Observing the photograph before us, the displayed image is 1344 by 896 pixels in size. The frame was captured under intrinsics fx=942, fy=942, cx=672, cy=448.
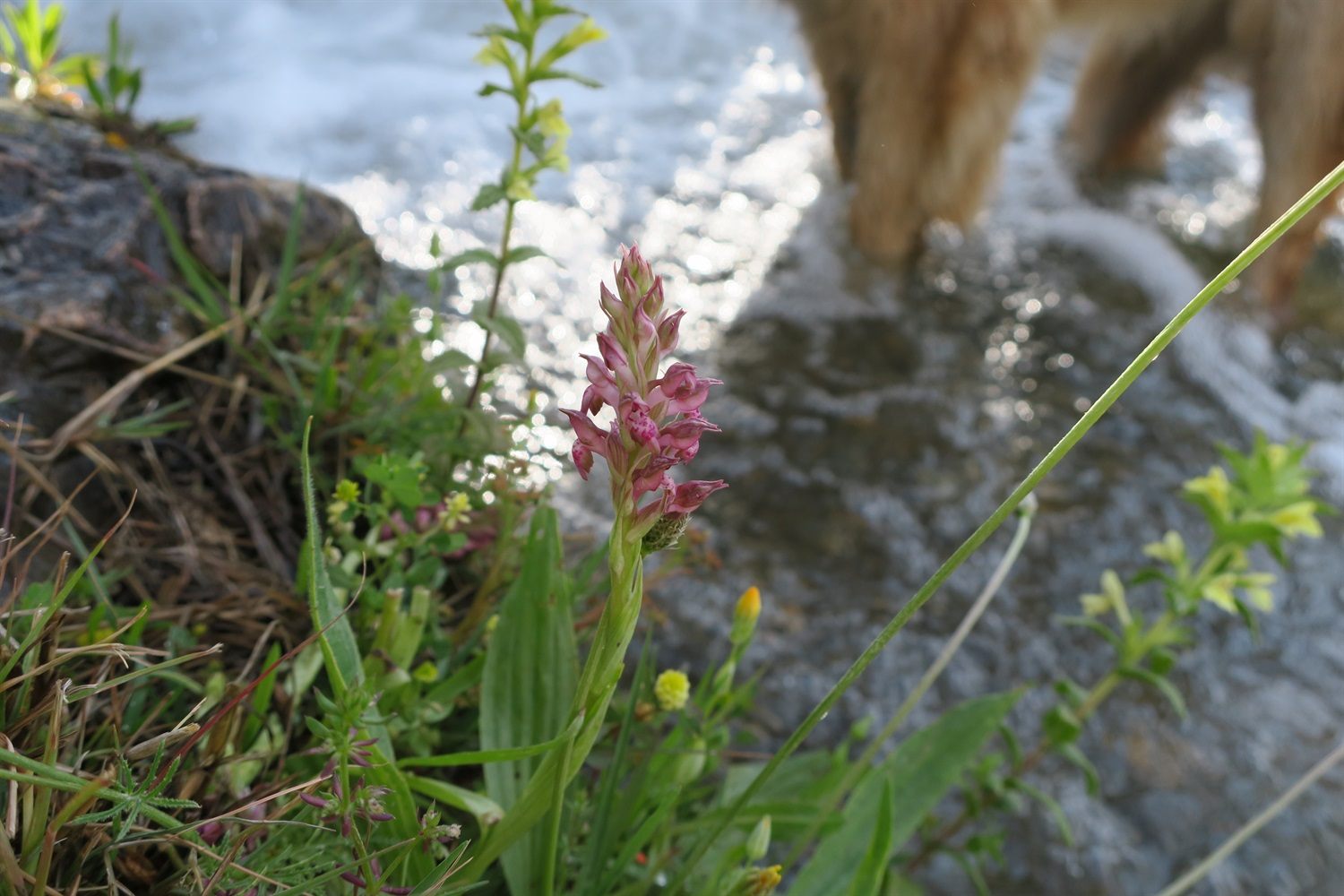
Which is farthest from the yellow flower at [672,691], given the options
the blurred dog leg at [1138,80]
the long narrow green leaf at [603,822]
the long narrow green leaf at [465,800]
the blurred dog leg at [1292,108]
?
the blurred dog leg at [1138,80]

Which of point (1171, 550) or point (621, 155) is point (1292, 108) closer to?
point (621, 155)

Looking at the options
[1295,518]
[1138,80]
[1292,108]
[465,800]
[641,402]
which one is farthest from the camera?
[1138,80]

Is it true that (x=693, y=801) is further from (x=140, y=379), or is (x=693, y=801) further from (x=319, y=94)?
(x=319, y=94)

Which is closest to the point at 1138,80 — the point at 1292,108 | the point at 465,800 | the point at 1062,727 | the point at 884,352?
the point at 1292,108

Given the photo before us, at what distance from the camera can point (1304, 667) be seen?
1.55 m

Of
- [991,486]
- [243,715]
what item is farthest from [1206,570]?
[243,715]

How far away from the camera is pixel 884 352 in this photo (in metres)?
2.14

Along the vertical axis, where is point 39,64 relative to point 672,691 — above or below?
above

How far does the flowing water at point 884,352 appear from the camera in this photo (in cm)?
138

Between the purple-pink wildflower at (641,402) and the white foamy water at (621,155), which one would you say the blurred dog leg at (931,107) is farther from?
the purple-pink wildflower at (641,402)

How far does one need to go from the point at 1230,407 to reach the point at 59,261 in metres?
2.24

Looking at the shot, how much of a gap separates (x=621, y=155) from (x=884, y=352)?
1.07 metres

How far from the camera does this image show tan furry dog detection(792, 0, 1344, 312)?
2061 millimetres

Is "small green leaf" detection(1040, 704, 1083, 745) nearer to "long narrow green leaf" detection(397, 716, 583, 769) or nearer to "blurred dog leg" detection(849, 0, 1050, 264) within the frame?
"long narrow green leaf" detection(397, 716, 583, 769)
